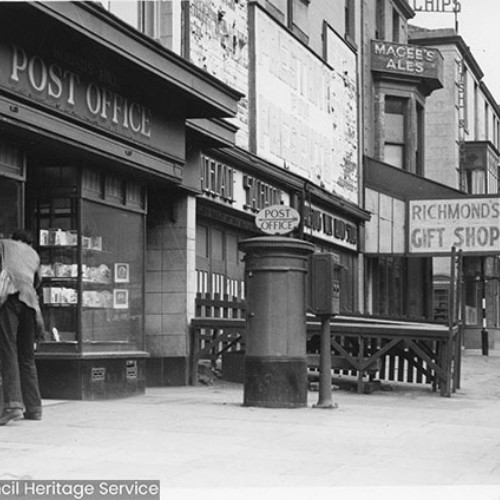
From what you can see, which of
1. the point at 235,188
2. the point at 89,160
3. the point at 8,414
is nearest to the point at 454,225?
the point at 235,188

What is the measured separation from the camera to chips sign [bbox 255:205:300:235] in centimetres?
1504

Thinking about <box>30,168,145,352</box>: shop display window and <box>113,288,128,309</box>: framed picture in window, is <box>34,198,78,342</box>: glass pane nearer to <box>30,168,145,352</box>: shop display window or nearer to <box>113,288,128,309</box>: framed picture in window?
<box>30,168,145,352</box>: shop display window

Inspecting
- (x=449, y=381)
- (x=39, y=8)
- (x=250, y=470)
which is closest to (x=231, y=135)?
(x=449, y=381)

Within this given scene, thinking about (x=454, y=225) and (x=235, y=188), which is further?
(x=454, y=225)

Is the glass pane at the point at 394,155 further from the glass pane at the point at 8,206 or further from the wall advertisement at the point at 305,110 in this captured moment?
the glass pane at the point at 8,206

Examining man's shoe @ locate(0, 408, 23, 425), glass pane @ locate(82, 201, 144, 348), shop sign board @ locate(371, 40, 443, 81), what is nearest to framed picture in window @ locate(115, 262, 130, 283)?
glass pane @ locate(82, 201, 144, 348)

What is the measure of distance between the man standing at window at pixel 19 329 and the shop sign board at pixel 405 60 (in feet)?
66.9

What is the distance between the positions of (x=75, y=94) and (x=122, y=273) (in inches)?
108

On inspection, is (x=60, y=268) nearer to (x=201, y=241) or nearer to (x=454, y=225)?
(x=201, y=241)

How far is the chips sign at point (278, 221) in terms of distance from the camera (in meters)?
15.0

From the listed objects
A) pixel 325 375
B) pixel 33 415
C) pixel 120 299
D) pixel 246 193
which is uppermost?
pixel 246 193

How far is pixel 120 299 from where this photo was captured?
13.5 m

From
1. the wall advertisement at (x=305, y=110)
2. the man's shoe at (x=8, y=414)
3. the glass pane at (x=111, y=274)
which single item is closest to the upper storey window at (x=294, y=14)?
the wall advertisement at (x=305, y=110)

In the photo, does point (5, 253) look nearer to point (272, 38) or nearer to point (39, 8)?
point (39, 8)
